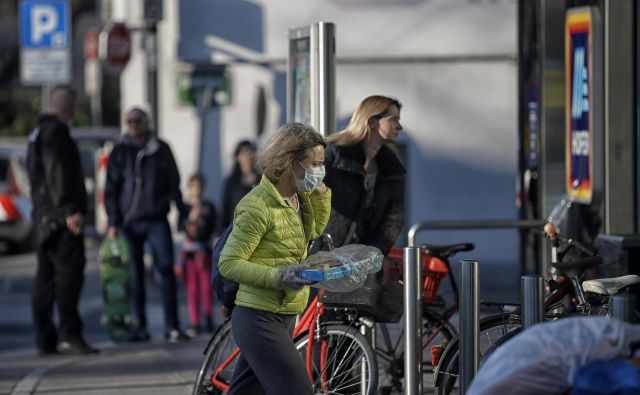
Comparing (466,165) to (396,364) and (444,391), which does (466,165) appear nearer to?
(396,364)

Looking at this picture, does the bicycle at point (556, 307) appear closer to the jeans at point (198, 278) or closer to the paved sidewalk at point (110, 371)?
the paved sidewalk at point (110, 371)

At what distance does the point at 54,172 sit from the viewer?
10656mm

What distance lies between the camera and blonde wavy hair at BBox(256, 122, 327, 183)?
228 inches

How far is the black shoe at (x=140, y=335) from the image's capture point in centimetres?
1155

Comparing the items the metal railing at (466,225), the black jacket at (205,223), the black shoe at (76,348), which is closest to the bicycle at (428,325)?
the metal railing at (466,225)

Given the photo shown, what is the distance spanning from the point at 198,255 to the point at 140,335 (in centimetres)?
116

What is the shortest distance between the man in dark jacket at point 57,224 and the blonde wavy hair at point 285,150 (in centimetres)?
507

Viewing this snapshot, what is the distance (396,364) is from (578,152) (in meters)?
2.45

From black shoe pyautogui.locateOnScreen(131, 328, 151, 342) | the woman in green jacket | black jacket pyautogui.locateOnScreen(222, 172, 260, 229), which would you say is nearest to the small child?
black jacket pyautogui.locateOnScreen(222, 172, 260, 229)

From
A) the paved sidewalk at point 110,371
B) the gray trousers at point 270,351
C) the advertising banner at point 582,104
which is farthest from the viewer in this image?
the advertising banner at point 582,104

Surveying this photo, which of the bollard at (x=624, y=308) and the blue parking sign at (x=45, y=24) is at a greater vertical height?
the blue parking sign at (x=45, y=24)

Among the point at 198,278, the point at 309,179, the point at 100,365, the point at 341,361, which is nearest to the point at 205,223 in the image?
the point at 198,278

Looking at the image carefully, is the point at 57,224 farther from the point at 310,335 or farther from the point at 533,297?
the point at 533,297

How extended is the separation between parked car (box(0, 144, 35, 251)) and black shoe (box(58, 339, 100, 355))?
10.4 m
